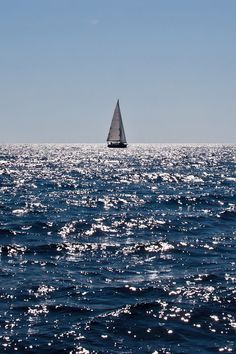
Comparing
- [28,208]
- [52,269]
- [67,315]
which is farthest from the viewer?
[28,208]

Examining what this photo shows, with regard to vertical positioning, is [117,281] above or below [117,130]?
below

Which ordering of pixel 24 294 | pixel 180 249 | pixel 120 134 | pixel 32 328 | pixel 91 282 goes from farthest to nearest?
pixel 120 134 < pixel 180 249 < pixel 91 282 < pixel 24 294 < pixel 32 328

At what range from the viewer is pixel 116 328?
16625 mm

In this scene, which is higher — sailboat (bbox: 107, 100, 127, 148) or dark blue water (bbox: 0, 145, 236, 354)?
sailboat (bbox: 107, 100, 127, 148)

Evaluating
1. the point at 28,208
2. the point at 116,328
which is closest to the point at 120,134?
the point at 28,208

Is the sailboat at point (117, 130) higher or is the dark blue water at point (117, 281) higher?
the sailboat at point (117, 130)

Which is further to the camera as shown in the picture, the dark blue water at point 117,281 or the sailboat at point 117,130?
the sailboat at point 117,130

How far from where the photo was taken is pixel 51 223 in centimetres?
3731

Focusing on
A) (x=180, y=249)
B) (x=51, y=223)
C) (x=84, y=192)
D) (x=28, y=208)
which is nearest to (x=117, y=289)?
(x=180, y=249)

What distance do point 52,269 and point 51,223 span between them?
13706mm

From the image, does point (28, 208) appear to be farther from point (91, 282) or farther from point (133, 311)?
point (133, 311)

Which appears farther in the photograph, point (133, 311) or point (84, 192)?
point (84, 192)

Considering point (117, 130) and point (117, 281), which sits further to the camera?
point (117, 130)

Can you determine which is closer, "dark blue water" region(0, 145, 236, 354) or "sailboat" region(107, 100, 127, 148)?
"dark blue water" region(0, 145, 236, 354)
